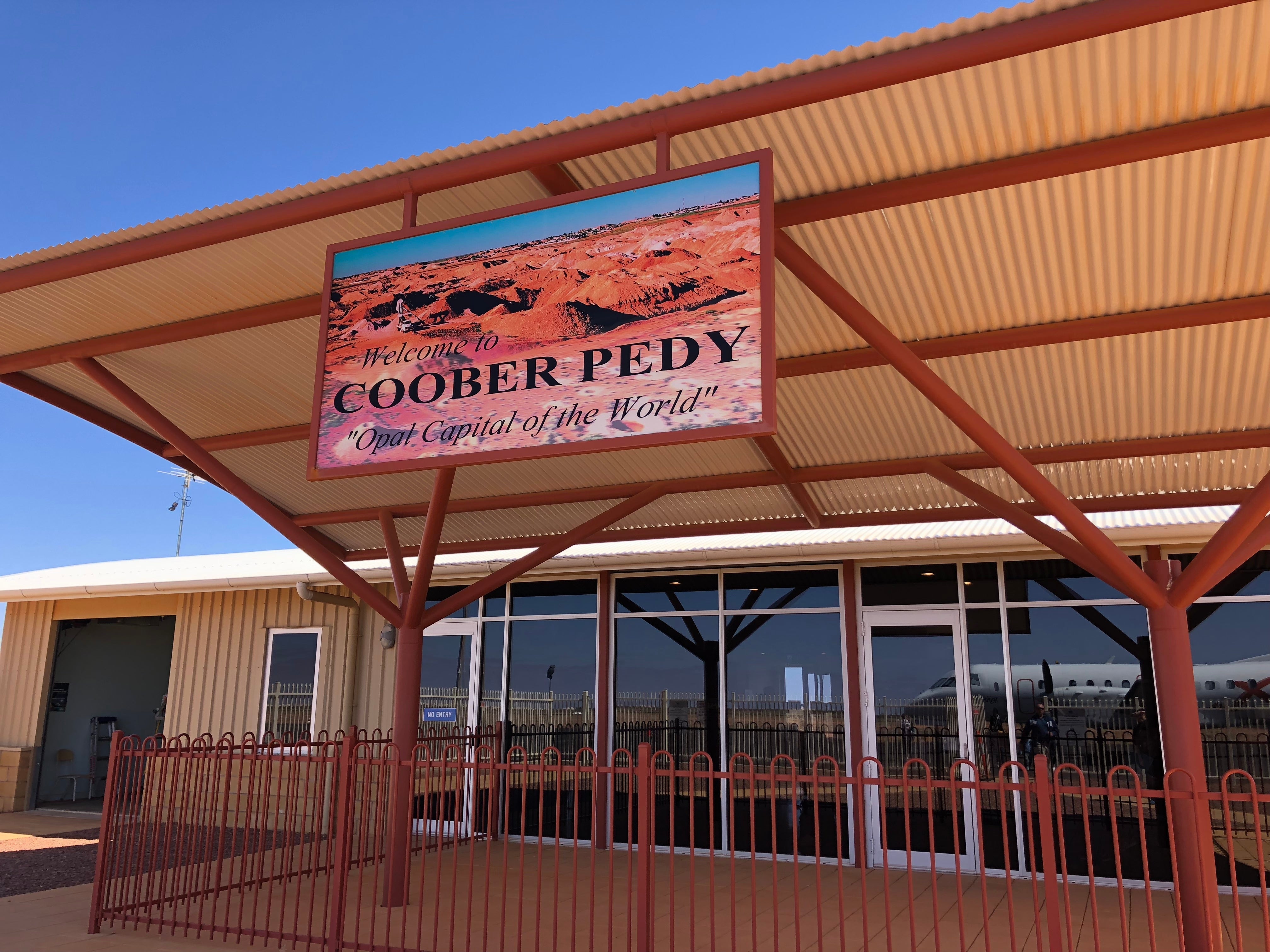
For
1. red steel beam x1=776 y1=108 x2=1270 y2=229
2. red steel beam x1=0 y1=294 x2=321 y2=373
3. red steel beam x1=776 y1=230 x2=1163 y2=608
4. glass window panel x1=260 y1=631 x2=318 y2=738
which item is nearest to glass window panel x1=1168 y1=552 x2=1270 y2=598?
red steel beam x1=776 y1=230 x2=1163 y2=608

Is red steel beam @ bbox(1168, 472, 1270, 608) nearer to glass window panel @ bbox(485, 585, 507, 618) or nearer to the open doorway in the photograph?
glass window panel @ bbox(485, 585, 507, 618)

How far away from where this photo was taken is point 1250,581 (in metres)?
9.13

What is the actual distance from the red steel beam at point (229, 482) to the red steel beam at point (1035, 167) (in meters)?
4.95

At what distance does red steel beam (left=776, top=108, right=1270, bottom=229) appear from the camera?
4848 mm

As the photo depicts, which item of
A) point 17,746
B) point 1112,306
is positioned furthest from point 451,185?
point 17,746

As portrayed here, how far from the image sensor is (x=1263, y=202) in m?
5.65

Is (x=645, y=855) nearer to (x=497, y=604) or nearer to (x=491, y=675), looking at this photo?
(x=491, y=675)

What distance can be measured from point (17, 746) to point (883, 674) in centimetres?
1316

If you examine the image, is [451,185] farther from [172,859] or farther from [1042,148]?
[172,859]

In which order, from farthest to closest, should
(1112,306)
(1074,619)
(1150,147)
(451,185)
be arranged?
1. (1074,619)
2. (1112,306)
3. (451,185)
4. (1150,147)

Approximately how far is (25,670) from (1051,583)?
15.0m

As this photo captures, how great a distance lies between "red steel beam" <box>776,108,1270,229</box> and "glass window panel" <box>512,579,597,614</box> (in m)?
6.95

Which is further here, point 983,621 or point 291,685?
point 291,685

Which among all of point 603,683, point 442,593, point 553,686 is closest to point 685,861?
point 603,683
